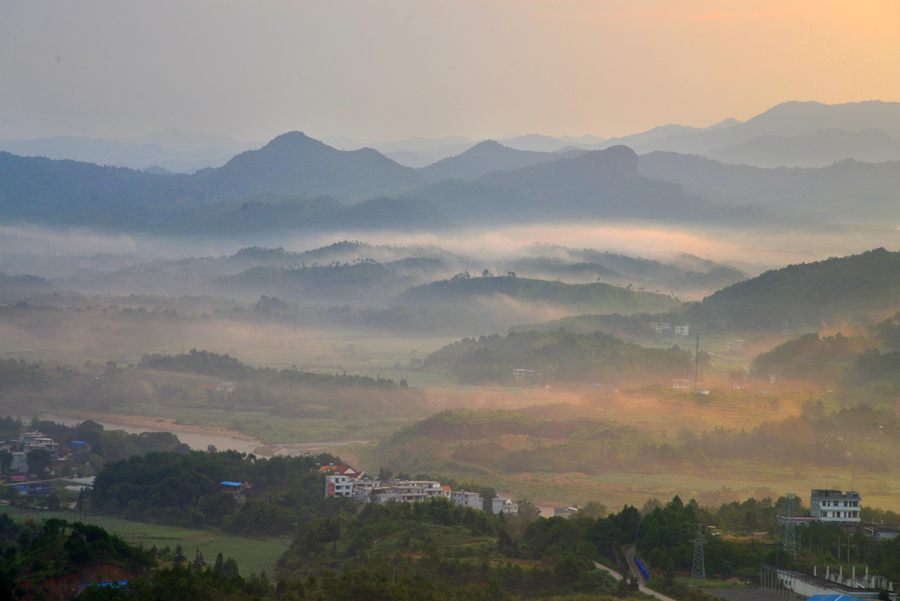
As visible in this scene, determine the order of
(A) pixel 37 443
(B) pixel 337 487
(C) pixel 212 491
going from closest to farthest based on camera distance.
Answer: (B) pixel 337 487 → (C) pixel 212 491 → (A) pixel 37 443

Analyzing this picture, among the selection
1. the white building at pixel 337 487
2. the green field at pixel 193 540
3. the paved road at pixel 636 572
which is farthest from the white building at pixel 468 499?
the paved road at pixel 636 572

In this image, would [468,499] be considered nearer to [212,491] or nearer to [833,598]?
[212,491]

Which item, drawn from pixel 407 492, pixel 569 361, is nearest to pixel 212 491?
pixel 407 492

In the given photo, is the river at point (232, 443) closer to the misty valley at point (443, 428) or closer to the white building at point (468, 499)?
the misty valley at point (443, 428)

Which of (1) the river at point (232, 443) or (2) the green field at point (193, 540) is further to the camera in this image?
(1) the river at point (232, 443)

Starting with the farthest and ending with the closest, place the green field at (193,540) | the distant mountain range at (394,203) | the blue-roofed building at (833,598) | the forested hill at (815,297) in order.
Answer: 1. the distant mountain range at (394,203)
2. the forested hill at (815,297)
3. the green field at (193,540)
4. the blue-roofed building at (833,598)

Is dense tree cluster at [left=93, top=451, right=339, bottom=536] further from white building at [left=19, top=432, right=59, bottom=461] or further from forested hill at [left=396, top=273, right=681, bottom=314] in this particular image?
forested hill at [left=396, top=273, right=681, bottom=314]

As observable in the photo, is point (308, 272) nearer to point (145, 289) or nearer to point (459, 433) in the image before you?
point (145, 289)

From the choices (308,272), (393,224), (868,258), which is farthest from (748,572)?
(393,224)
